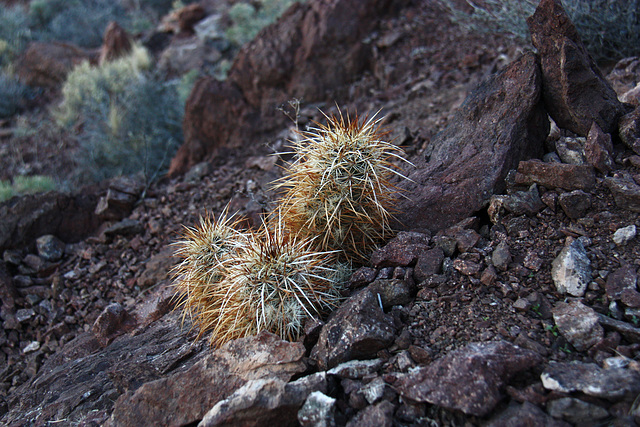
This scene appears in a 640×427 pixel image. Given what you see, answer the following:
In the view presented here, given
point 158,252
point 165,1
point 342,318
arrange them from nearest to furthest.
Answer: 1. point 342,318
2. point 158,252
3. point 165,1

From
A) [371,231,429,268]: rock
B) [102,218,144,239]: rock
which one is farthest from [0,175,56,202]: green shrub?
[371,231,429,268]: rock

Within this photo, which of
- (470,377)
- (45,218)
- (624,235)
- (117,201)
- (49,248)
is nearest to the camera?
(470,377)

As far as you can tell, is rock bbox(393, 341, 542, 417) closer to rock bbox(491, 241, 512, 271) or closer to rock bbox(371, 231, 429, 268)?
rock bbox(491, 241, 512, 271)

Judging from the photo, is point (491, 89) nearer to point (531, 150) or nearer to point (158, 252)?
point (531, 150)

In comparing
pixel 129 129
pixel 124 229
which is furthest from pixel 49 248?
pixel 129 129

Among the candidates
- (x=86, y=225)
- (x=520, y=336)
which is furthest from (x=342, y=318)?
(x=86, y=225)

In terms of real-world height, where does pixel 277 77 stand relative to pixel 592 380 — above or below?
above

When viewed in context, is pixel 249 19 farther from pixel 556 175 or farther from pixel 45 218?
pixel 556 175
